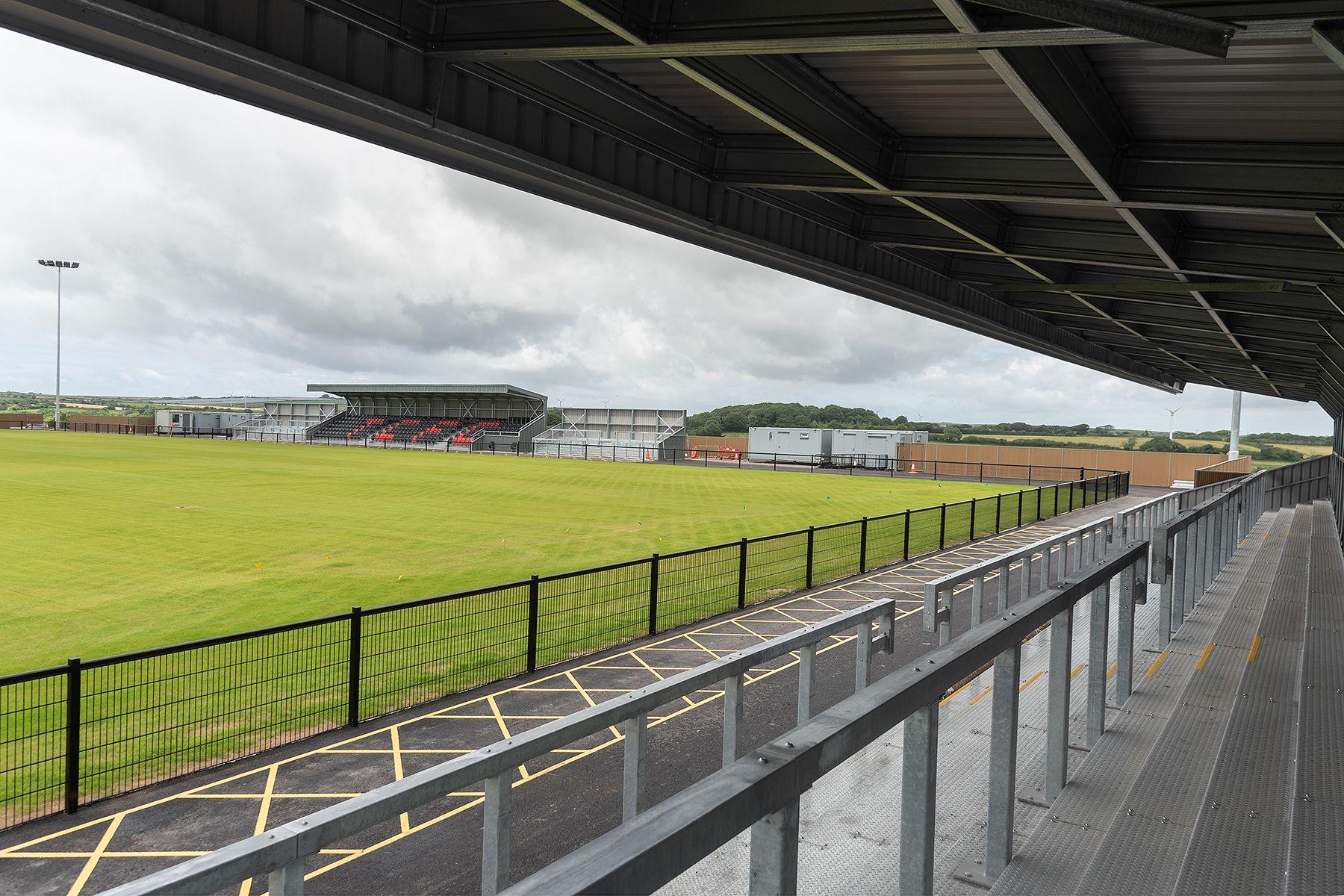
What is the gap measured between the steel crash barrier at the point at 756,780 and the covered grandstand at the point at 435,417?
79827 mm

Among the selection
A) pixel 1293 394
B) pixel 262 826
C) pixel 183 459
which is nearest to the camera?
pixel 262 826

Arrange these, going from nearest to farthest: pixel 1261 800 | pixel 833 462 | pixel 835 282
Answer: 1. pixel 1261 800
2. pixel 835 282
3. pixel 833 462

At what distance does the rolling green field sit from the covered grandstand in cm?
4087

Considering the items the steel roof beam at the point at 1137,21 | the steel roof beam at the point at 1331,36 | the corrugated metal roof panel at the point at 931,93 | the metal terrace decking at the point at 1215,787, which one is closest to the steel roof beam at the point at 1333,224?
the corrugated metal roof panel at the point at 931,93

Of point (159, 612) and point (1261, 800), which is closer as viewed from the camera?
point (1261, 800)

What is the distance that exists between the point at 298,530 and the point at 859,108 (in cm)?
1811

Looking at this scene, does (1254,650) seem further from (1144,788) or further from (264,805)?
(264,805)

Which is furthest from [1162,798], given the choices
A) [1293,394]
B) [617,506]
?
[1293,394]

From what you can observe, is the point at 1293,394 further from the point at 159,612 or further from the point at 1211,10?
the point at 159,612

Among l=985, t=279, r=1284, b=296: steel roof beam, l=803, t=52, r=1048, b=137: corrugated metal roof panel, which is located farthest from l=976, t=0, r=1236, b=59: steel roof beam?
l=985, t=279, r=1284, b=296: steel roof beam

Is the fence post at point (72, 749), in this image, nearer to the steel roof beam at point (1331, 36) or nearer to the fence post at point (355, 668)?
the fence post at point (355, 668)

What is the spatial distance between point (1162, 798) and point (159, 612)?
12895 mm

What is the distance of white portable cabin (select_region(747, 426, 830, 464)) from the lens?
70.3 meters

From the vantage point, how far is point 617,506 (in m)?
30.0
